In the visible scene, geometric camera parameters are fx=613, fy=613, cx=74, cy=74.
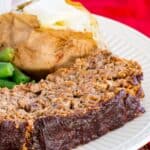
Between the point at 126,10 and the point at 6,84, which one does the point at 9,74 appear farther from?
the point at 126,10

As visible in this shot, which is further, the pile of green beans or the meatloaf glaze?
the pile of green beans

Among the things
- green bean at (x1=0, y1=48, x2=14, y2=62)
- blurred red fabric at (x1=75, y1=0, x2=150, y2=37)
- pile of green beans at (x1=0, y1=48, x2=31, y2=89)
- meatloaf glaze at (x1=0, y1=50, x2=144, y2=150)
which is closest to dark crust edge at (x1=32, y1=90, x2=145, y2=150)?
meatloaf glaze at (x1=0, y1=50, x2=144, y2=150)

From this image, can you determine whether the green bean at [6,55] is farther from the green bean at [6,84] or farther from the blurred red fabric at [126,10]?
the blurred red fabric at [126,10]

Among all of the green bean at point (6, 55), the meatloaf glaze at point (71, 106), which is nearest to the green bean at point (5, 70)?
the green bean at point (6, 55)

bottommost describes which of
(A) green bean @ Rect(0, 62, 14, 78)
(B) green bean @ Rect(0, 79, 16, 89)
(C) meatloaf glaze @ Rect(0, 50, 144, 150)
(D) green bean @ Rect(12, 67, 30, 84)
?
(B) green bean @ Rect(0, 79, 16, 89)

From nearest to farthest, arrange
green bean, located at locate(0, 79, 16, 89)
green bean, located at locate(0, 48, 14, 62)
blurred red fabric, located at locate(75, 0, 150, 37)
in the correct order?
green bean, located at locate(0, 79, 16, 89) → green bean, located at locate(0, 48, 14, 62) → blurred red fabric, located at locate(75, 0, 150, 37)

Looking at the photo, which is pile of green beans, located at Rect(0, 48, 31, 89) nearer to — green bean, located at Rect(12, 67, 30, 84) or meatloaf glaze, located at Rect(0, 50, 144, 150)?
green bean, located at Rect(12, 67, 30, 84)

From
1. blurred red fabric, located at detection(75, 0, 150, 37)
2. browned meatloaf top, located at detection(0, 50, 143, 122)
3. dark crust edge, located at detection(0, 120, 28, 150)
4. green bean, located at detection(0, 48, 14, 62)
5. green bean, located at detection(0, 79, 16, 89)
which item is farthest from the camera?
blurred red fabric, located at detection(75, 0, 150, 37)
